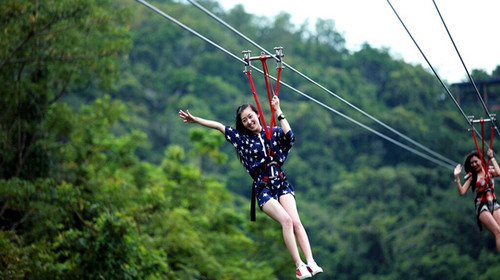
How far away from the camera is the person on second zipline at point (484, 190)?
6391 mm

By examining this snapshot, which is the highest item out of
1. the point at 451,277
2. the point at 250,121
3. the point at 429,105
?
the point at 429,105

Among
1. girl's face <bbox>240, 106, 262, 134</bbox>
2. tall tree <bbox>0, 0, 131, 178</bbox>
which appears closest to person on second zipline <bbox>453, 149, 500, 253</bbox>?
girl's face <bbox>240, 106, 262, 134</bbox>

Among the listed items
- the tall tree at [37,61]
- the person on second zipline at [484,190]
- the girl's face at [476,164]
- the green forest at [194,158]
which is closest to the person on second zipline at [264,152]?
the person on second zipline at [484,190]

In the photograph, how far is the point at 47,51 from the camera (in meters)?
11.9

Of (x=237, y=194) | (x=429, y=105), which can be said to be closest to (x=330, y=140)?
(x=429, y=105)

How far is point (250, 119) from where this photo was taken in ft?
16.2

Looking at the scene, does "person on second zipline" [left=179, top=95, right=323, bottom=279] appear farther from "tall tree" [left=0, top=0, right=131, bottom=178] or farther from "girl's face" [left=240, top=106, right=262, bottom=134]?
"tall tree" [left=0, top=0, right=131, bottom=178]

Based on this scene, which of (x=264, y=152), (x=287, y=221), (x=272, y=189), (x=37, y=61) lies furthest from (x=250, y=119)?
(x=37, y=61)

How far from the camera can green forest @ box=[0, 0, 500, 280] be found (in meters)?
10.8

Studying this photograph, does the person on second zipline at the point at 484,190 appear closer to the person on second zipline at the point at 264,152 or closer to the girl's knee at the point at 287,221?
the person on second zipline at the point at 264,152

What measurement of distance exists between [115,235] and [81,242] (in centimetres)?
44

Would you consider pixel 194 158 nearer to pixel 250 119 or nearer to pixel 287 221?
pixel 250 119

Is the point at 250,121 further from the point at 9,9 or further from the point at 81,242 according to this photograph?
the point at 9,9

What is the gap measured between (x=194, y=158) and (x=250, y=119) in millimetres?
23214
